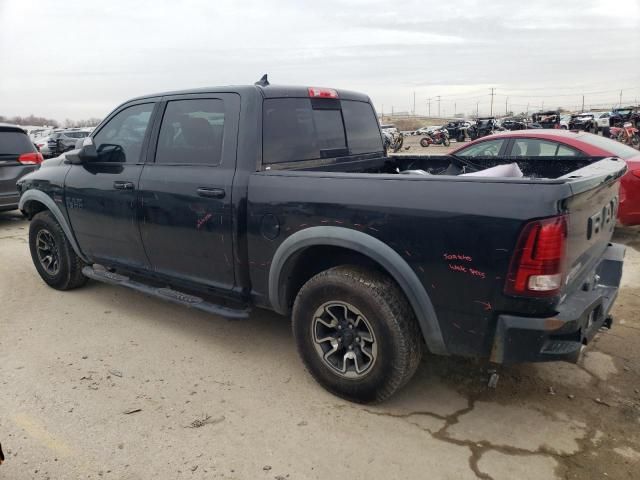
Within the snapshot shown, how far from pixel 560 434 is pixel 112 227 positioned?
3.62 metres

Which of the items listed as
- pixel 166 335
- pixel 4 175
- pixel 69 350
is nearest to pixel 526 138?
pixel 166 335

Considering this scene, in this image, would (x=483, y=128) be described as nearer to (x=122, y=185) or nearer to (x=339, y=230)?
(x=122, y=185)

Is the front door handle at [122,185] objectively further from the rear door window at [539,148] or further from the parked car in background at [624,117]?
the parked car in background at [624,117]

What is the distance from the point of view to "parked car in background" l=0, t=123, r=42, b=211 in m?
8.30

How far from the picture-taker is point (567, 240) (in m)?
2.33

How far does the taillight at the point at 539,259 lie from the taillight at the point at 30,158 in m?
8.61

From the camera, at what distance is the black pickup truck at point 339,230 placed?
2385mm

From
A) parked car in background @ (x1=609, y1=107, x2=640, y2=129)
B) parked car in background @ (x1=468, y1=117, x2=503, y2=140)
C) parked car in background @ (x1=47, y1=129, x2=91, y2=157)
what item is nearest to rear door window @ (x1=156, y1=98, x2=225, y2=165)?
parked car in background @ (x1=47, y1=129, x2=91, y2=157)

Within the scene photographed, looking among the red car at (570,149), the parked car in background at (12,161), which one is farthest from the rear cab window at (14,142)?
the red car at (570,149)

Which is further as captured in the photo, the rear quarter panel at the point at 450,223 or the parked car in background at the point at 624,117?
the parked car in background at the point at 624,117

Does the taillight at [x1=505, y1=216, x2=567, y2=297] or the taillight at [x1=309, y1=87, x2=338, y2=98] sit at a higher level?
the taillight at [x1=309, y1=87, x2=338, y2=98]

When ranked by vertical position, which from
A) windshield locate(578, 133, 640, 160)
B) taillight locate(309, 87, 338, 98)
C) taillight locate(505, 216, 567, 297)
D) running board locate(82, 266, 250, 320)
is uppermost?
taillight locate(309, 87, 338, 98)

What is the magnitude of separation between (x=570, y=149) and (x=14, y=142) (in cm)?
870

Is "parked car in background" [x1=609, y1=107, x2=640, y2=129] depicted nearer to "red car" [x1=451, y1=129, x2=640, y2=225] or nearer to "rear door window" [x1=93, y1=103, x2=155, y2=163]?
"red car" [x1=451, y1=129, x2=640, y2=225]
